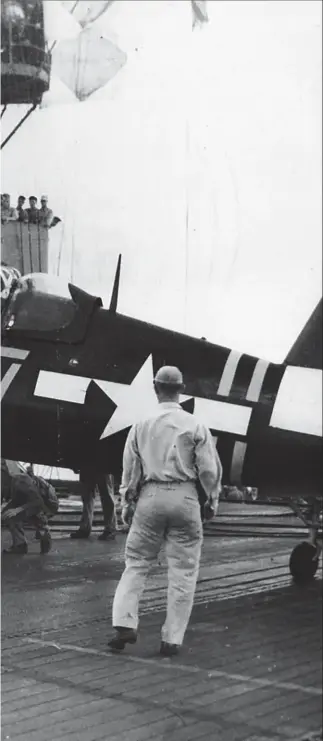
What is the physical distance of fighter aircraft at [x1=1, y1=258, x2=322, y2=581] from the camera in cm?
348

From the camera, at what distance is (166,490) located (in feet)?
10.9

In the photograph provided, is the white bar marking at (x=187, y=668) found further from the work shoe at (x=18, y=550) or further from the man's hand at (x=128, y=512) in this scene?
the man's hand at (x=128, y=512)

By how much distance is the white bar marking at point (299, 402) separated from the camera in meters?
3.90

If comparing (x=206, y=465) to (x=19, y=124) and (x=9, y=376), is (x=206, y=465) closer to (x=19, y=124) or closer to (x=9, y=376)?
(x=9, y=376)

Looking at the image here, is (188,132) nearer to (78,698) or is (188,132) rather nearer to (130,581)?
(130,581)

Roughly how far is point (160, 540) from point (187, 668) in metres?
0.59

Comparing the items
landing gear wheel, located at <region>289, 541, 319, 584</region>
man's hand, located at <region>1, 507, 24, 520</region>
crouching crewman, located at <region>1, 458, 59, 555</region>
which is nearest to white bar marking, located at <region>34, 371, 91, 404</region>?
crouching crewman, located at <region>1, 458, 59, 555</region>

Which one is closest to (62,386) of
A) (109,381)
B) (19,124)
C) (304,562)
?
(109,381)

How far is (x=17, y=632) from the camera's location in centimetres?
362

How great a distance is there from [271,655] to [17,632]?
1067mm

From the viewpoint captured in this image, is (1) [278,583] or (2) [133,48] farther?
(1) [278,583]

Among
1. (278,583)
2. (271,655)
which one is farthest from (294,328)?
(278,583)

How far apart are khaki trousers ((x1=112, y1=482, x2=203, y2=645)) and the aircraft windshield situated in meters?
0.69

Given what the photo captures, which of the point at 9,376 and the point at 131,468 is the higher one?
the point at 9,376
